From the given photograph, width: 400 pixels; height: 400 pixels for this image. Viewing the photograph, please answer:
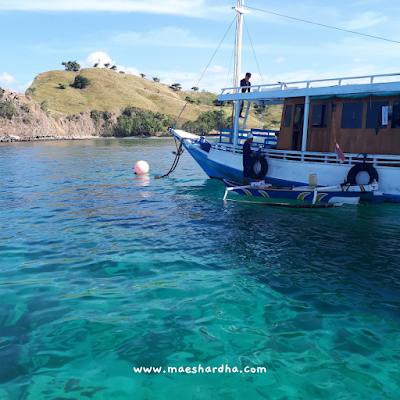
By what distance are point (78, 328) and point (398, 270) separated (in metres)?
6.18

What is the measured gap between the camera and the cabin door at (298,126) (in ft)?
47.4

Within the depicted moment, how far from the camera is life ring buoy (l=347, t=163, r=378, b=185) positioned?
1241 centimetres

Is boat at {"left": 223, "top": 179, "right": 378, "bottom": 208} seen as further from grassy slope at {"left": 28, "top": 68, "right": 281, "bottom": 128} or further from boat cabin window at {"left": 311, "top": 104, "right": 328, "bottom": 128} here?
grassy slope at {"left": 28, "top": 68, "right": 281, "bottom": 128}

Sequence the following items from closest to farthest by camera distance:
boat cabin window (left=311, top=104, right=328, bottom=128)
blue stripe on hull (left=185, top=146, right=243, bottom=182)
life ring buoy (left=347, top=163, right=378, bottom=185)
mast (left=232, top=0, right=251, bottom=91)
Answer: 1. life ring buoy (left=347, top=163, right=378, bottom=185)
2. boat cabin window (left=311, top=104, right=328, bottom=128)
3. blue stripe on hull (left=185, top=146, right=243, bottom=182)
4. mast (left=232, top=0, right=251, bottom=91)

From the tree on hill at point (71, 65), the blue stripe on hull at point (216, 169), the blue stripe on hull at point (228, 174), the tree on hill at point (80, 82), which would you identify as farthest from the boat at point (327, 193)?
the tree on hill at point (71, 65)

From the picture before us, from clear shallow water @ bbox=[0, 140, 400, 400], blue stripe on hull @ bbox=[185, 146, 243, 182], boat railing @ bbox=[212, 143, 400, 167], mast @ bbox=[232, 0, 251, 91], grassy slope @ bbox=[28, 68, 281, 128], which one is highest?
grassy slope @ bbox=[28, 68, 281, 128]

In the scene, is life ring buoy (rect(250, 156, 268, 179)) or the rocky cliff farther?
the rocky cliff

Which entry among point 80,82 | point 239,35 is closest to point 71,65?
point 80,82

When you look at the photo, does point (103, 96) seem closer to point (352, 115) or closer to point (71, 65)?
point (71, 65)

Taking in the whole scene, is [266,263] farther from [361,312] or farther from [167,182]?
[167,182]

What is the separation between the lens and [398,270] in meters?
7.10

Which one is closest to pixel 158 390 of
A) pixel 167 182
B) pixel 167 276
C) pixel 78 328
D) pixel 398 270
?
pixel 78 328

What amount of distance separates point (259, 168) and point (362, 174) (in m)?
4.06

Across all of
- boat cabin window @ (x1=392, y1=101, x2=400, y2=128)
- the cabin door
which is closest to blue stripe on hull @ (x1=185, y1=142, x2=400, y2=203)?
the cabin door
